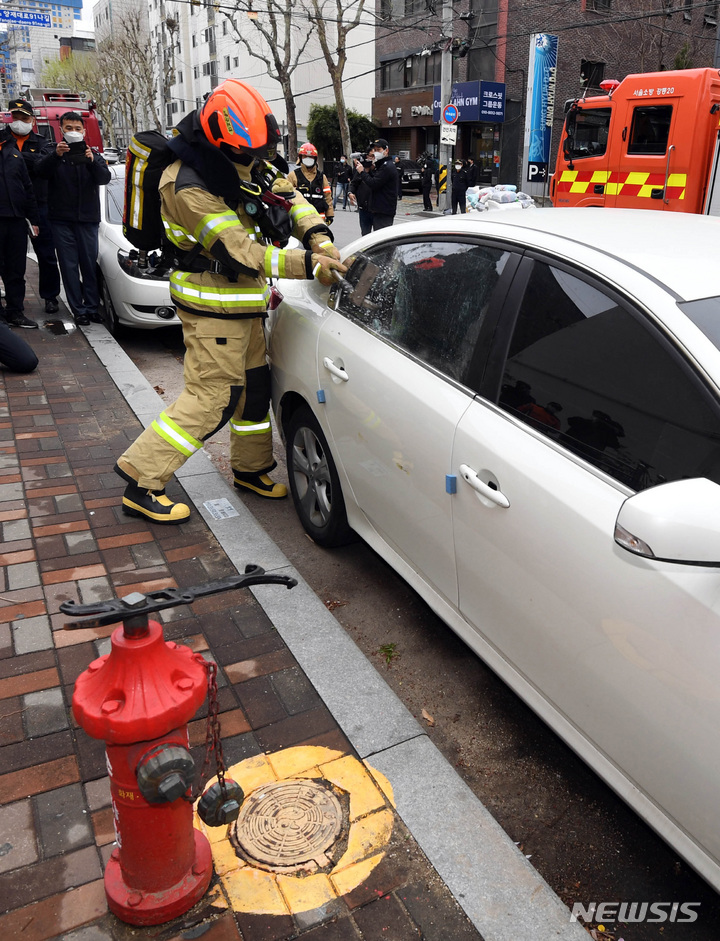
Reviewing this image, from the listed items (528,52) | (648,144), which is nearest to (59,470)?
(648,144)

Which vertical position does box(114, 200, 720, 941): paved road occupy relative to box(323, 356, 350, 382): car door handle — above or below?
below

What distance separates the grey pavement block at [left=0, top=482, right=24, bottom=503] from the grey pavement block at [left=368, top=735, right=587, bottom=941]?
8.70 ft

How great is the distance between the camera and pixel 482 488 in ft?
7.76

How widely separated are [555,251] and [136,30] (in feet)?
205

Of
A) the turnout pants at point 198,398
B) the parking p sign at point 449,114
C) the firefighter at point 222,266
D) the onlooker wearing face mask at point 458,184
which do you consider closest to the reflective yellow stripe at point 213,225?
the firefighter at point 222,266

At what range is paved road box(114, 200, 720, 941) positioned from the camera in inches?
88.7

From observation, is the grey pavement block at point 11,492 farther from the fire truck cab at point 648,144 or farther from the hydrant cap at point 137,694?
the fire truck cab at point 648,144

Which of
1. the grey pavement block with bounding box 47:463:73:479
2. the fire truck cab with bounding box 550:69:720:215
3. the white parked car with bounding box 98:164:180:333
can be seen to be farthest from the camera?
the fire truck cab with bounding box 550:69:720:215

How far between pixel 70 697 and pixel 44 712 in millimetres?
95

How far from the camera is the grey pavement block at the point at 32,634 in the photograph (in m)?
3.02

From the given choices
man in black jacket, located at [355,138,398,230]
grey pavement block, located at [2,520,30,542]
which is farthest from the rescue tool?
man in black jacket, located at [355,138,398,230]

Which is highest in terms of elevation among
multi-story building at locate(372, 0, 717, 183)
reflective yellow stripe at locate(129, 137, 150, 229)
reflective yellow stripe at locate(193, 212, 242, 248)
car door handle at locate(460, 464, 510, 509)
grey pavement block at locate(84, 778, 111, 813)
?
multi-story building at locate(372, 0, 717, 183)

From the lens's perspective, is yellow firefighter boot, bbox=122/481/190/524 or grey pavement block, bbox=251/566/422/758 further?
yellow firefighter boot, bbox=122/481/190/524

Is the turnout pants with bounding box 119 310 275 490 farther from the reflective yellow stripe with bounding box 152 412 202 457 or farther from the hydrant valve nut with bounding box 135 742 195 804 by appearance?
the hydrant valve nut with bounding box 135 742 195 804
